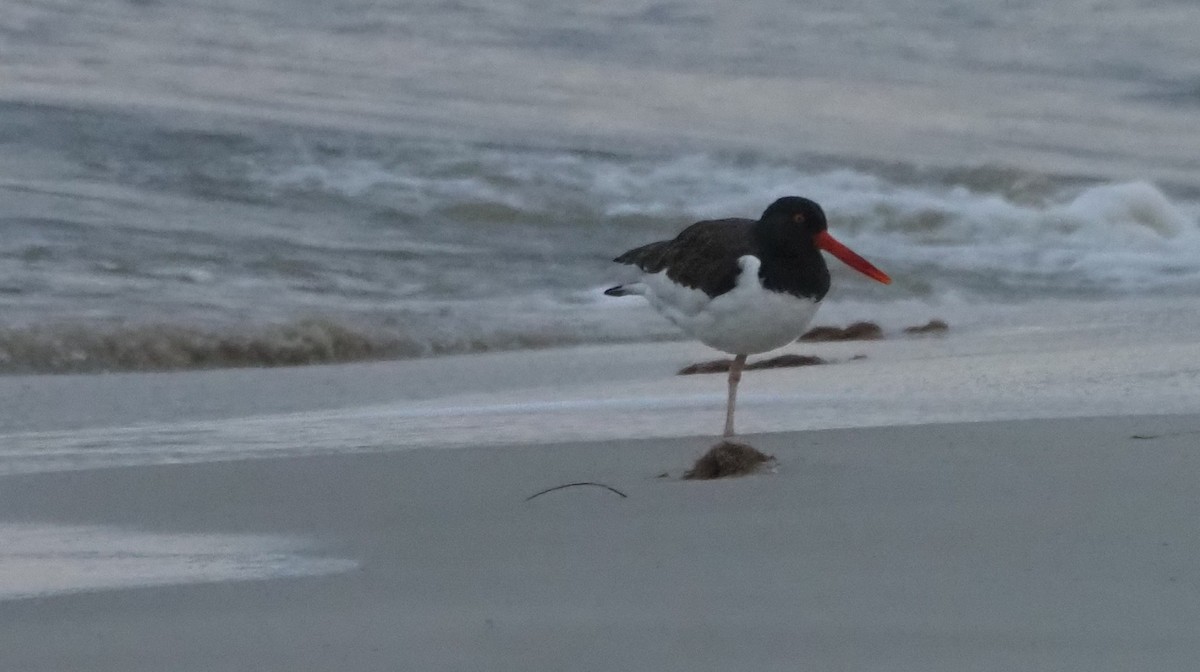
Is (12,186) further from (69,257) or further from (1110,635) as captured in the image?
(1110,635)

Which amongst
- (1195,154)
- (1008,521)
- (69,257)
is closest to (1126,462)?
(1008,521)

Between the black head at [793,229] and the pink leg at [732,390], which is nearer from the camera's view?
the pink leg at [732,390]

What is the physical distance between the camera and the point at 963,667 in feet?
9.68

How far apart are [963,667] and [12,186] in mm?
Result: 7820

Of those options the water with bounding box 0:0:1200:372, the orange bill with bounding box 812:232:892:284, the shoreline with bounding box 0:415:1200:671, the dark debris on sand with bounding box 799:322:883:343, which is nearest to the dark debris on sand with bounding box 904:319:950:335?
the dark debris on sand with bounding box 799:322:883:343

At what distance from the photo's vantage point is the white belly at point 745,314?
5.31 m

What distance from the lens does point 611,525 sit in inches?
158

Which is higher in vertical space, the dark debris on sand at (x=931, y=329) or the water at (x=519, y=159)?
the water at (x=519, y=159)

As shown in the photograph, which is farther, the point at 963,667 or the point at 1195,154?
the point at 1195,154

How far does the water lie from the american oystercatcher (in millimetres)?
2071

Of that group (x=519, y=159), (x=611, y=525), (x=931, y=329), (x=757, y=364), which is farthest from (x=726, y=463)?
(x=519, y=159)

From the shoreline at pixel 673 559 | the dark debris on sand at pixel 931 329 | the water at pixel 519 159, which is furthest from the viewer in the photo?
the water at pixel 519 159

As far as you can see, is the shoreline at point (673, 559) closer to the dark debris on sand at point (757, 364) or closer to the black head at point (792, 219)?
the black head at point (792, 219)

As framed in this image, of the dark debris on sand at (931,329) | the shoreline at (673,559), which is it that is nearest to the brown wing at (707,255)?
the shoreline at (673,559)
